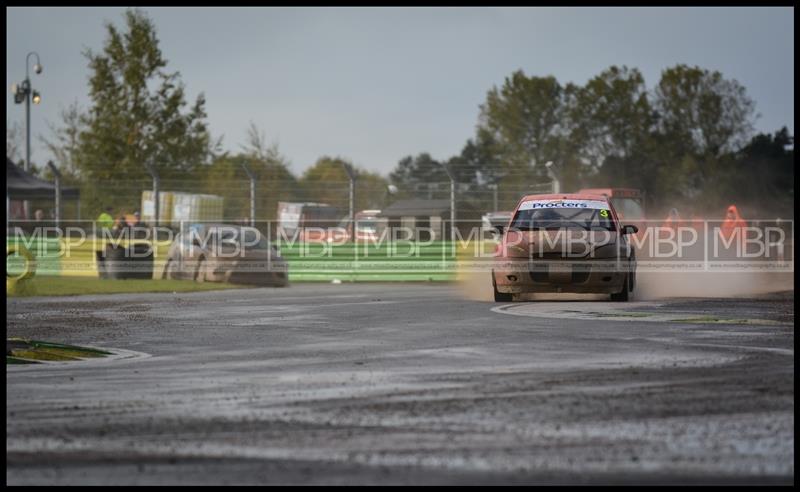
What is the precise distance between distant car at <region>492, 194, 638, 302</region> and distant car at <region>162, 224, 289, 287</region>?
812 centimetres

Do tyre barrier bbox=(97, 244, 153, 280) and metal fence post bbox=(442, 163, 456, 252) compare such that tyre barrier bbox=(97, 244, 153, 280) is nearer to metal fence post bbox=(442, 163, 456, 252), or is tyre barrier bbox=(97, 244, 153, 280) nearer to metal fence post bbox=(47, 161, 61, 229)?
metal fence post bbox=(47, 161, 61, 229)

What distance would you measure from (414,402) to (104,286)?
632 inches

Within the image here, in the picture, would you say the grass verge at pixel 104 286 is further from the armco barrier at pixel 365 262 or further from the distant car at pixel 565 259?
the distant car at pixel 565 259

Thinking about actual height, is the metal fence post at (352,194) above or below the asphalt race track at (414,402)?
above

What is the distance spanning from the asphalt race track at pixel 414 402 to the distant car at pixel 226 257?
31.3 feet

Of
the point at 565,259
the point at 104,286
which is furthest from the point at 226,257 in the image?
the point at 565,259

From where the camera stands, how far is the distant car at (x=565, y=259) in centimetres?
1505

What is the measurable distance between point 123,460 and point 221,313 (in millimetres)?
9459

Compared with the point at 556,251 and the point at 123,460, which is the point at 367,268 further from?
the point at 123,460

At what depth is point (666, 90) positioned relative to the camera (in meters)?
72.7

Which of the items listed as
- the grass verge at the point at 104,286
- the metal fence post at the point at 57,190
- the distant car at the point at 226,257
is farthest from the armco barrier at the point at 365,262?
the metal fence post at the point at 57,190

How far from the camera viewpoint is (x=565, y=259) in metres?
15.0

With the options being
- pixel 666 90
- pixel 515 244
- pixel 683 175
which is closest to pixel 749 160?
pixel 683 175

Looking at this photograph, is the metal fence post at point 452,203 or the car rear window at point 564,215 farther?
the metal fence post at point 452,203
